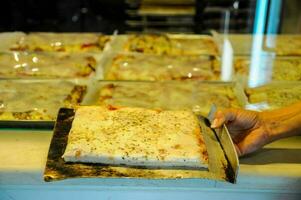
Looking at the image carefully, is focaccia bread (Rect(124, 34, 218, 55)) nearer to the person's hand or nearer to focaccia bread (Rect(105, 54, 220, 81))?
focaccia bread (Rect(105, 54, 220, 81))

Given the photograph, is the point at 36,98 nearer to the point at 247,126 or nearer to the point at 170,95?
the point at 170,95

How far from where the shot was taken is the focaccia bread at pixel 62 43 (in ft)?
6.11

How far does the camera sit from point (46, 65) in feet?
5.34

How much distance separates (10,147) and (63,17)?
9.01ft

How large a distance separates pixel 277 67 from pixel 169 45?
1.74 ft

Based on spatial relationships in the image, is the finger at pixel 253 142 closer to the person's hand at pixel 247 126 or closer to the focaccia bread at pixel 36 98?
the person's hand at pixel 247 126

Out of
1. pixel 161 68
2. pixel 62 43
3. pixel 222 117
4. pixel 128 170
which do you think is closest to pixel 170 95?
pixel 161 68

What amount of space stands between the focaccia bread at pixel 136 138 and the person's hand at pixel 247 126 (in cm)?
7

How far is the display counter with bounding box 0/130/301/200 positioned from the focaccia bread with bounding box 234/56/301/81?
1.90 feet

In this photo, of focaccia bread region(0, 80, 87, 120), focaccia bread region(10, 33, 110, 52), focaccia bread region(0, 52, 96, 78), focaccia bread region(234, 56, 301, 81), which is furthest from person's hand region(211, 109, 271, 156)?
focaccia bread region(10, 33, 110, 52)

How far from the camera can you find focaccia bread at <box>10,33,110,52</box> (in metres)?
1.86

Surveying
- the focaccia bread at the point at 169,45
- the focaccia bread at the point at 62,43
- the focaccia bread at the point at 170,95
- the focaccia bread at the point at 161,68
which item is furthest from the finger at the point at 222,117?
the focaccia bread at the point at 62,43

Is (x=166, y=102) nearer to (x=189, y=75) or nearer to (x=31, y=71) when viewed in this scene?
(x=189, y=75)

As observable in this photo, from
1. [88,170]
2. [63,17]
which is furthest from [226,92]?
[63,17]
